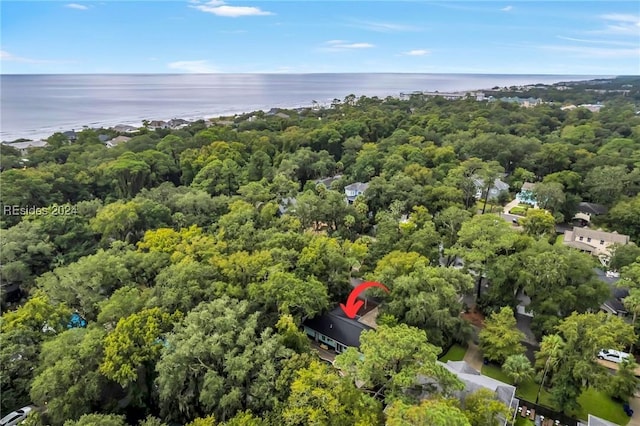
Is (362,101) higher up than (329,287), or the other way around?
(362,101)

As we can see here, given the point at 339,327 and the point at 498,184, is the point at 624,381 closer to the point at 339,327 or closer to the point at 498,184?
the point at 339,327

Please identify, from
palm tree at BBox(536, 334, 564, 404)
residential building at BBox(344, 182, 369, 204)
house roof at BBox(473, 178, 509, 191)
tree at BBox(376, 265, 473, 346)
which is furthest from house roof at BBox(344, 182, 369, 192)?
palm tree at BBox(536, 334, 564, 404)

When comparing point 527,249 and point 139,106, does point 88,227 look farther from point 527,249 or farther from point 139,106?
point 139,106

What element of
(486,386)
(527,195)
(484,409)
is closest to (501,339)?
(486,386)

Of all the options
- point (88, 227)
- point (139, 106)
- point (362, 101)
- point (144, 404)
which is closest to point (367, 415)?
point (144, 404)

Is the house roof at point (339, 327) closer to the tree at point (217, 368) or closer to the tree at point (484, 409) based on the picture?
the tree at point (217, 368)

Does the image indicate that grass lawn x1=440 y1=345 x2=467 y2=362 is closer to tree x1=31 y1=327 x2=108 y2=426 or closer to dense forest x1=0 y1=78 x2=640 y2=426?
dense forest x1=0 y1=78 x2=640 y2=426

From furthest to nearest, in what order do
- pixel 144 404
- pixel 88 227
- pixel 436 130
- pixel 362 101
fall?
pixel 362 101
pixel 436 130
pixel 88 227
pixel 144 404
